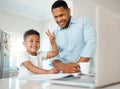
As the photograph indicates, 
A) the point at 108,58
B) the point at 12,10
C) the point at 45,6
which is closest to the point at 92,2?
the point at 45,6

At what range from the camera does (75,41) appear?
1.29 m

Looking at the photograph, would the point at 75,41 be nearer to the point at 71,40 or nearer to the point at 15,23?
the point at 71,40

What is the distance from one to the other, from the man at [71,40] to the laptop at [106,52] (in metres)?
0.74

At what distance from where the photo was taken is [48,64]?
54.1 inches

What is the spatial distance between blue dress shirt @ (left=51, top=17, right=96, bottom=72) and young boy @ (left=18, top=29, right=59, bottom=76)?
0.20 feet

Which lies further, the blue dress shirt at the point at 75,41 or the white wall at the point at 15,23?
the white wall at the point at 15,23

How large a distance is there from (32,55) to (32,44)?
8 centimetres

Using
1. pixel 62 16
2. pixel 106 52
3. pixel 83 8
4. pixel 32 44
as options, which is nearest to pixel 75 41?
pixel 62 16

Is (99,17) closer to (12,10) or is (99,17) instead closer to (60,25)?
(60,25)

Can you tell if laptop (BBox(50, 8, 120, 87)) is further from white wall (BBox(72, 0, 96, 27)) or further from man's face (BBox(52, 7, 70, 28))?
white wall (BBox(72, 0, 96, 27))

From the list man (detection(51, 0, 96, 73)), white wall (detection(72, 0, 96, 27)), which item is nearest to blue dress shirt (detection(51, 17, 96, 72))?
man (detection(51, 0, 96, 73))

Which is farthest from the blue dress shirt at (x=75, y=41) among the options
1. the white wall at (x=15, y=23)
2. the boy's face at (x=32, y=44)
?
the white wall at (x=15, y=23)

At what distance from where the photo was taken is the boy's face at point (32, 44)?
1.27m

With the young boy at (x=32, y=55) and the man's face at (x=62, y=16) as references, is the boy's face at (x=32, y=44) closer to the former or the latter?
the young boy at (x=32, y=55)
